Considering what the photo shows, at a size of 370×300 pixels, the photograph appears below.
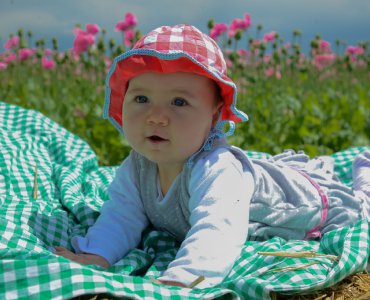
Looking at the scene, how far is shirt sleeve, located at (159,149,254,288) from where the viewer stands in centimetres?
165

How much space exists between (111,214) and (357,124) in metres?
2.83

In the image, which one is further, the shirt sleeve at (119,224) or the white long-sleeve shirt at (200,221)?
the shirt sleeve at (119,224)

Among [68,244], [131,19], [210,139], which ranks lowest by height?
[68,244]

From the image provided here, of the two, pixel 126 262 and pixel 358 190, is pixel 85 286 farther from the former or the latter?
pixel 358 190

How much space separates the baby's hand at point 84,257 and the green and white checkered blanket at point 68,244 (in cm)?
6

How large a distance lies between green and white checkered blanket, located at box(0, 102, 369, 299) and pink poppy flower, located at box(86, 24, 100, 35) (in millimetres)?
2383

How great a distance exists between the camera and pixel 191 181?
1910 millimetres

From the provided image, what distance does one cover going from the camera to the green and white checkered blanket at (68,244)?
148cm

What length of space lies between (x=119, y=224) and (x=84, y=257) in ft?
0.70

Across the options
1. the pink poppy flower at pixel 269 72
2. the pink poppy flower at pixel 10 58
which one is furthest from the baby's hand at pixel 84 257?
the pink poppy flower at pixel 269 72

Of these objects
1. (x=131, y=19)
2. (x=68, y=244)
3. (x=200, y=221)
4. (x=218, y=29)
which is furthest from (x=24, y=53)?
(x=200, y=221)

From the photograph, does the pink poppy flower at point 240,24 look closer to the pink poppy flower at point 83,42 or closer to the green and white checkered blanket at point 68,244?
the pink poppy flower at point 83,42

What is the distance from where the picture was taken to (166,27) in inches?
75.9

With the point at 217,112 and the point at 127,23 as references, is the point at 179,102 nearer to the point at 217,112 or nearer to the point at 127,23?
the point at 217,112
